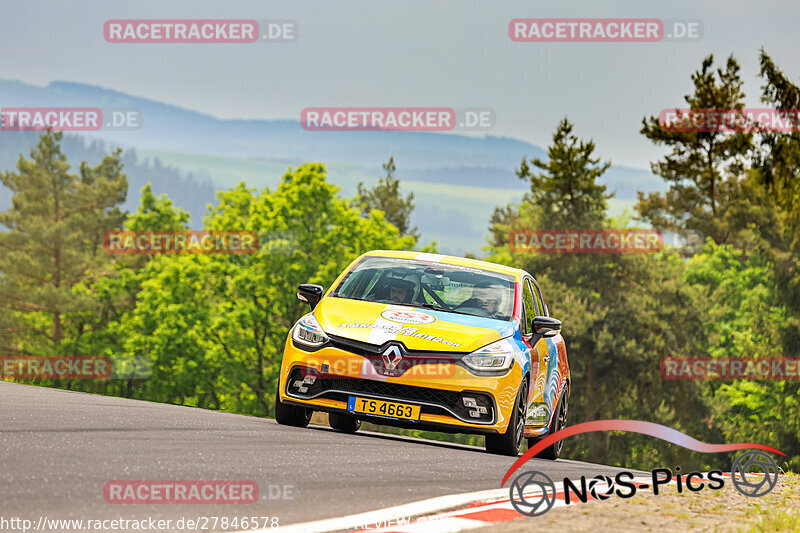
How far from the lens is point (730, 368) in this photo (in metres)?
56.7

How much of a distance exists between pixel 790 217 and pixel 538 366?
2946 centimetres

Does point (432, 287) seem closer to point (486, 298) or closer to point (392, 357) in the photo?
point (486, 298)

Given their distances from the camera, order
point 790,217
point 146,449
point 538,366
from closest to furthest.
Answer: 1. point 146,449
2. point 538,366
3. point 790,217

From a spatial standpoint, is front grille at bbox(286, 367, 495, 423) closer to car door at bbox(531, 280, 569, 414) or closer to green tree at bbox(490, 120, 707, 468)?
car door at bbox(531, 280, 569, 414)

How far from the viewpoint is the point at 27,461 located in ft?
23.1

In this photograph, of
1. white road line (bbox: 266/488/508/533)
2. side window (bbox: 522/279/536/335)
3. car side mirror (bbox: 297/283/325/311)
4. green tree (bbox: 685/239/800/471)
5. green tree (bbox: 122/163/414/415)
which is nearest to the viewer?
white road line (bbox: 266/488/508/533)

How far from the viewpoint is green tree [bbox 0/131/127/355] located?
6325cm

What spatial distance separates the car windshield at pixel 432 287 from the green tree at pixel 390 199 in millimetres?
107414

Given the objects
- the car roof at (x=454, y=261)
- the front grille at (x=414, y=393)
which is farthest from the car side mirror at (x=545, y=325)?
the front grille at (x=414, y=393)

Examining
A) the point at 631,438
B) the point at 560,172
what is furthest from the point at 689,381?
the point at 560,172

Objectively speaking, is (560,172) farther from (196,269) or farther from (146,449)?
(146,449)

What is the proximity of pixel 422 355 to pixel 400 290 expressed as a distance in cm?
158

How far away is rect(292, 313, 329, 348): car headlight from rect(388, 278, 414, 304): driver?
3.32 ft

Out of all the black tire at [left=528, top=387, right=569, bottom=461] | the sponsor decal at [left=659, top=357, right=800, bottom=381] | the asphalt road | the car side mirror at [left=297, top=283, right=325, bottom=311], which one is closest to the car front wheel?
the asphalt road
